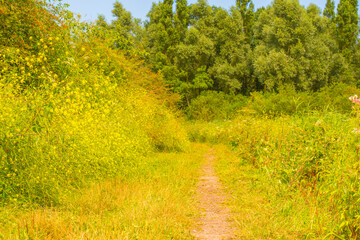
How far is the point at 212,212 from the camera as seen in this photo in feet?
15.1

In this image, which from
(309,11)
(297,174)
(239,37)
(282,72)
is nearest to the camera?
(297,174)

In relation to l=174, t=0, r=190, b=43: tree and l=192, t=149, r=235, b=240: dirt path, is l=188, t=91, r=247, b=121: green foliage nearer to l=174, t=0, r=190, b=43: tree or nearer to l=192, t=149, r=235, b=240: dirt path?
l=174, t=0, r=190, b=43: tree

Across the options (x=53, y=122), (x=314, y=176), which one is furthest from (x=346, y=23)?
(x=53, y=122)

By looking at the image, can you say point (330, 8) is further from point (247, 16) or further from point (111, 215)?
point (111, 215)

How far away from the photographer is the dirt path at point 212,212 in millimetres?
3719

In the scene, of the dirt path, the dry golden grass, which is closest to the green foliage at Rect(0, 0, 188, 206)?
the dirt path

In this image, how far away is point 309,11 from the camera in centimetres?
3064

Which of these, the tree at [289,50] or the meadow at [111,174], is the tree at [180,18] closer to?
the tree at [289,50]

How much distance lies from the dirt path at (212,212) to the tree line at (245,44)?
1915 cm

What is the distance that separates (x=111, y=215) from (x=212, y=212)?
1.59 meters

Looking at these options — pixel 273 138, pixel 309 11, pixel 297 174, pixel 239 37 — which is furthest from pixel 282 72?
pixel 297 174

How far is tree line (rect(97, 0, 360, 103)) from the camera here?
993 inches

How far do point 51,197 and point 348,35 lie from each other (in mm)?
33615

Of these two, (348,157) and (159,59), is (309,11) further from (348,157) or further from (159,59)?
(348,157)
